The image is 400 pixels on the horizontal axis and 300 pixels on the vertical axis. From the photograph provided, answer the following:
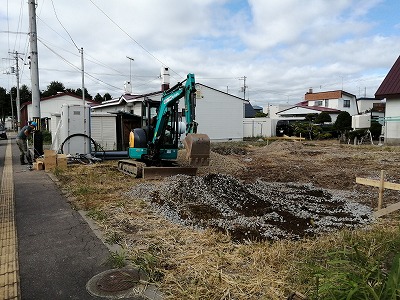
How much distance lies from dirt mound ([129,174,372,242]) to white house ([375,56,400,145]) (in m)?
20.1

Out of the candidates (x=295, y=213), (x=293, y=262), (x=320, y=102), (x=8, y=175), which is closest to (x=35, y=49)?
(x=8, y=175)

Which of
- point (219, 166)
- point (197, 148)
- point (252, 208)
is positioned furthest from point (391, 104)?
point (252, 208)

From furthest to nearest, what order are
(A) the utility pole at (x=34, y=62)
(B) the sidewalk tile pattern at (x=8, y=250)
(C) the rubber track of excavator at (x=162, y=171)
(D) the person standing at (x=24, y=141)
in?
(A) the utility pole at (x=34, y=62), (D) the person standing at (x=24, y=141), (C) the rubber track of excavator at (x=162, y=171), (B) the sidewalk tile pattern at (x=8, y=250)

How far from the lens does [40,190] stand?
9.24m

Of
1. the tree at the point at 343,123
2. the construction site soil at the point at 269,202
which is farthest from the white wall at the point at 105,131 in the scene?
the tree at the point at 343,123

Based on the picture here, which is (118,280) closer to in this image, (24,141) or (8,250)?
(8,250)

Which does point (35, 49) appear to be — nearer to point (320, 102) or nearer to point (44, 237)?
point (44, 237)

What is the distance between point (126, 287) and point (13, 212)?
4.27 m

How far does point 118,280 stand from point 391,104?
27.8 meters

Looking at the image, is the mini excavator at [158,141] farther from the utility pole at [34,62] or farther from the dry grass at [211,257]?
the utility pole at [34,62]

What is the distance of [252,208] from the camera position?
23.2ft

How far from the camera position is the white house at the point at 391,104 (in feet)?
84.7

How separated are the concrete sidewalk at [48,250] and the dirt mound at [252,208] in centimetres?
171

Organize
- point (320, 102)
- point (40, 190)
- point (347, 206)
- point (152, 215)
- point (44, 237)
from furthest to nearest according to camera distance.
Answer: point (320, 102), point (40, 190), point (347, 206), point (152, 215), point (44, 237)
